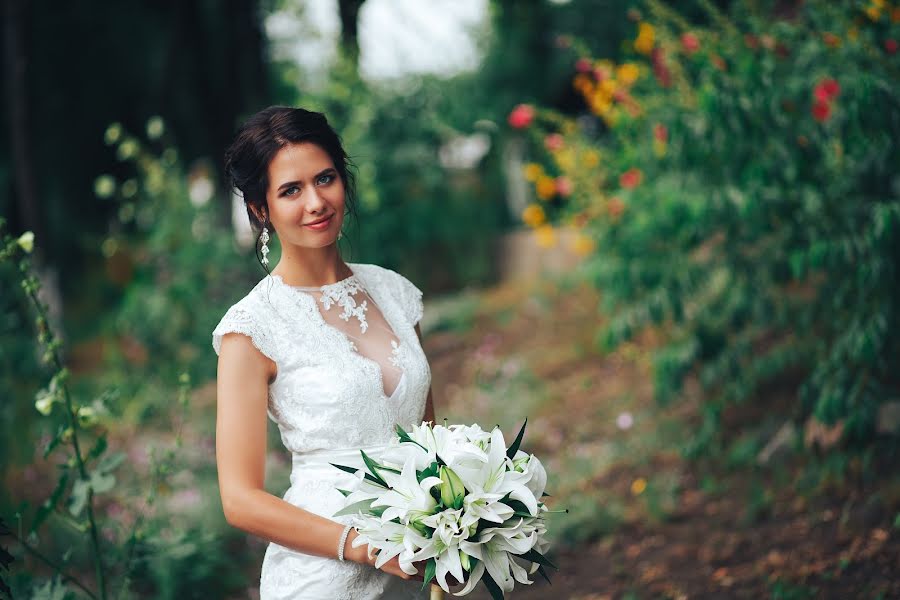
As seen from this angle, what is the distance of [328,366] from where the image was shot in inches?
83.8

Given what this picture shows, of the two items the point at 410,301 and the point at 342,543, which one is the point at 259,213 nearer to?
the point at 410,301

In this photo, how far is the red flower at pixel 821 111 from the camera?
13.3 feet

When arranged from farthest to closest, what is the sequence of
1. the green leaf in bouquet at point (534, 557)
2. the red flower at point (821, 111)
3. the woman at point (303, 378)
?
1. the red flower at point (821, 111)
2. the woman at point (303, 378)
3. the green leaf in bouquet at point (534, 557)

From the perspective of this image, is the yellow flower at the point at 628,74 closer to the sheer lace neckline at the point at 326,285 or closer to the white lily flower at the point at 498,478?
the sheer lace neckline at the point at 326,285

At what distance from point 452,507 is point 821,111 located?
10.3 ft

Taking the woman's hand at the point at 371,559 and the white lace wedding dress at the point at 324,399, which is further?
the white lace wedding dress at the point at 324,399

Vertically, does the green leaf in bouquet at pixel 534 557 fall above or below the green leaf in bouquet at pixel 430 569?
below

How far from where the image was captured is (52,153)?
13.4m

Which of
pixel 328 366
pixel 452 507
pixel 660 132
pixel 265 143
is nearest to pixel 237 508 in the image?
pixel 328 366

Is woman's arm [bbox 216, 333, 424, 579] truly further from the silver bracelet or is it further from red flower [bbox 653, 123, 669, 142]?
red flower [bbox 653, 123, 669, 142]

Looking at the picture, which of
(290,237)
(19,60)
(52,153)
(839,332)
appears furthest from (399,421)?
(52,153)

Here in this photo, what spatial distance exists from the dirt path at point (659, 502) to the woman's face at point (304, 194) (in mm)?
2503

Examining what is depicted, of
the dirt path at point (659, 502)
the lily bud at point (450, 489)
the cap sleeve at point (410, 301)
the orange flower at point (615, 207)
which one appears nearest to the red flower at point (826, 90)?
the orange flower at point (615, 207)

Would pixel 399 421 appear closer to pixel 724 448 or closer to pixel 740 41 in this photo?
pixel 740 41
